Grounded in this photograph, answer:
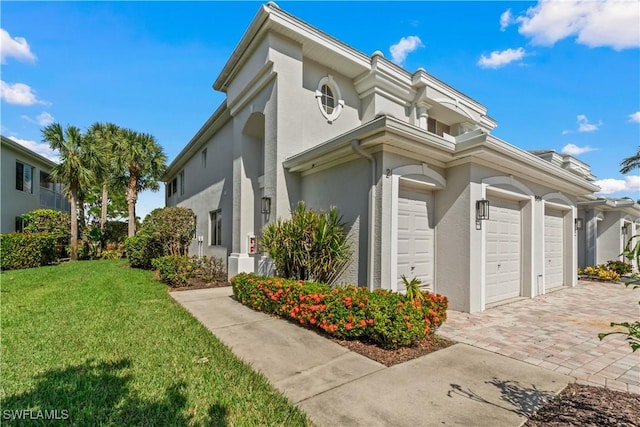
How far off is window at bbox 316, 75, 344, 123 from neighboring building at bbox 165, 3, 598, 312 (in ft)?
0.15

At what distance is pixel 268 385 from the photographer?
336cm

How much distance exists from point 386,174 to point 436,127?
7944 millimetres

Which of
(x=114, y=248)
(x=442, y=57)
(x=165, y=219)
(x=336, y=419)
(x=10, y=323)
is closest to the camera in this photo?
(x=336, y=419)

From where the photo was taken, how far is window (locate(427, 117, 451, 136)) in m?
12.2

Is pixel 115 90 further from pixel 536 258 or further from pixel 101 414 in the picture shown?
pixel 536 258

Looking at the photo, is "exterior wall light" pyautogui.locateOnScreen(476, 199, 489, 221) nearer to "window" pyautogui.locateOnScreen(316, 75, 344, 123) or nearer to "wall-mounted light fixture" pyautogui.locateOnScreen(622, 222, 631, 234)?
"window" pyautogui.locateOnScreen(316, 75, 344, 123)

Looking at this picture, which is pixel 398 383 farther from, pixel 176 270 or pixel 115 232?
pixel 115 232

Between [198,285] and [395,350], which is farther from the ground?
[395,350]

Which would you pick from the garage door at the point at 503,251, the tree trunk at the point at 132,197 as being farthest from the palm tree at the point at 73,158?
the garage door at the point at 503,251

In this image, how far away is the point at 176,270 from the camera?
9.88 meters

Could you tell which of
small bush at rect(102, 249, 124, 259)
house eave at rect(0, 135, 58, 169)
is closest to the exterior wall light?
house eave at rect(0, 135, 58, 169)

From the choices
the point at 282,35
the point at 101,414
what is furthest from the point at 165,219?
the point at 101,414

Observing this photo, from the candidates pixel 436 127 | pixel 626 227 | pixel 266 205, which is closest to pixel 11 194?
pixel 266 205

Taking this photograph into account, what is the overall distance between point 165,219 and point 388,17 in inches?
454
